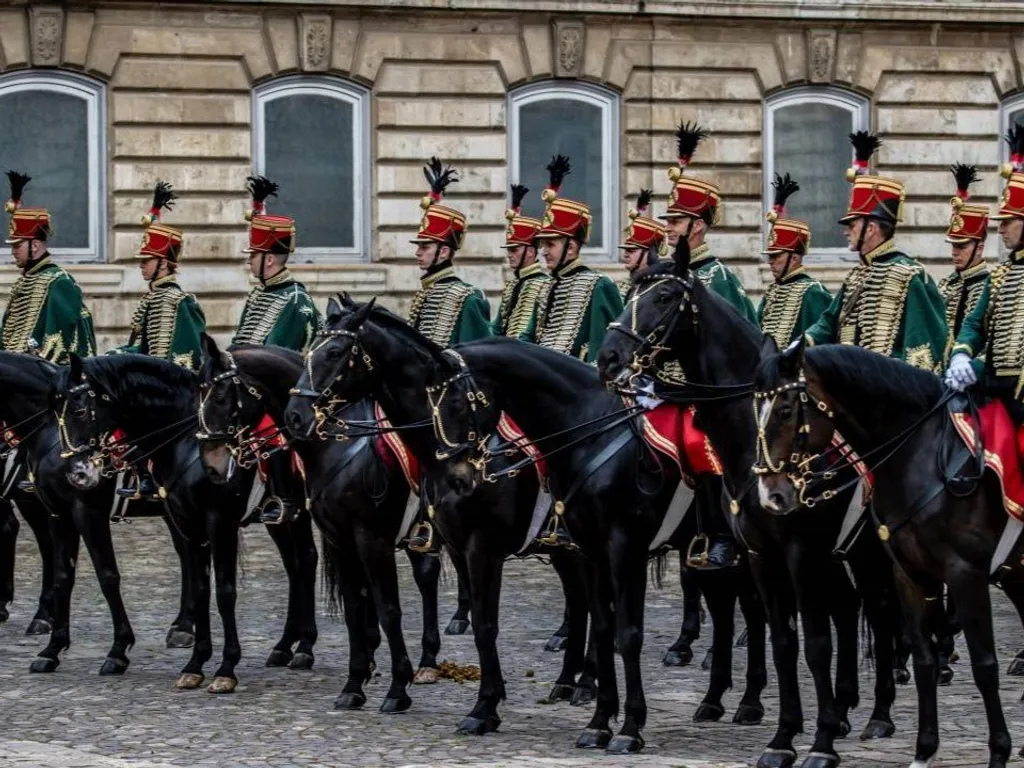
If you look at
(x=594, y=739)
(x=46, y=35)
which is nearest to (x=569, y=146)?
(x=46, y=35)

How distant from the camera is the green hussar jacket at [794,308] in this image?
1395 centimetres

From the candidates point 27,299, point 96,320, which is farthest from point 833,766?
point 96,320

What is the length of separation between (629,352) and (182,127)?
15.5m

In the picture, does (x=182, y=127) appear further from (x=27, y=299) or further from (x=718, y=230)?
(x=27, y=299)

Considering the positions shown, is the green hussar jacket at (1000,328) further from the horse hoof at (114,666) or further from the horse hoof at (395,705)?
the horse hoof at (114,666)

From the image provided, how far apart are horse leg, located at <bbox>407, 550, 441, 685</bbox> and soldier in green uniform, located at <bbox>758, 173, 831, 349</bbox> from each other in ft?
7.82

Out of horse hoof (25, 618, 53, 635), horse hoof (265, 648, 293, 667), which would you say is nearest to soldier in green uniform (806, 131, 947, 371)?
horse hoof (265, 648, 293, 667)

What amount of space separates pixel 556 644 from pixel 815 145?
14.7 m

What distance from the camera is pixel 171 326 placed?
15508mm

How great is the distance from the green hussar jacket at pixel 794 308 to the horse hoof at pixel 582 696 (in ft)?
8.88

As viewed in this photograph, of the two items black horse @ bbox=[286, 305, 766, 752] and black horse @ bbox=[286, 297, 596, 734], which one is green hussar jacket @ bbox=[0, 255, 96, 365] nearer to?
black horse @ bbox=[286, 297, 596, 734]

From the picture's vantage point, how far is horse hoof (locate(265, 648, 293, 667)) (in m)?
13.5

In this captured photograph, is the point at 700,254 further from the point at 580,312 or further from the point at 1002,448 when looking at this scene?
the point at 1002,448

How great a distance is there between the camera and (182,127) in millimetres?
25219
